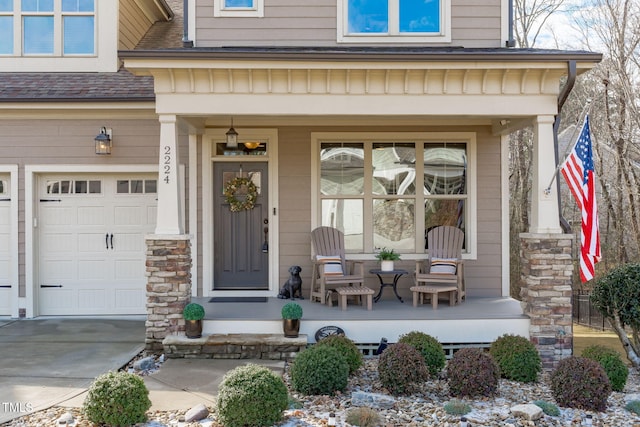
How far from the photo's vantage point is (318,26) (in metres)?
6.97

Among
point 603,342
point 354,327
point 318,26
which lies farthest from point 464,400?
point 318,26

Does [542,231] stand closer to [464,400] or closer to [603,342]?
[464,400]

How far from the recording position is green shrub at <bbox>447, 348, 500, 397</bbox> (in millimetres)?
4316

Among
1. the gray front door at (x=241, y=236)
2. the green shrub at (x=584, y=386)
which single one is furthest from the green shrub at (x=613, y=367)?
the gray front door at (x=241, y=236)

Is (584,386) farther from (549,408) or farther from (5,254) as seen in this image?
(5,254)

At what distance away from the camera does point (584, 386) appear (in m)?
4.16

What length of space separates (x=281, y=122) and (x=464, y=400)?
13.6 ft

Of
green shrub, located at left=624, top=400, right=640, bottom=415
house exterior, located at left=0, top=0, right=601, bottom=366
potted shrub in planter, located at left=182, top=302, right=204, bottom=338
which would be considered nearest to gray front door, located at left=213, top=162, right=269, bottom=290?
house exterior, located at left=0, top=0, right=601, bottom=366

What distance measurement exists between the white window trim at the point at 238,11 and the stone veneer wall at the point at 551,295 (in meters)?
4.27

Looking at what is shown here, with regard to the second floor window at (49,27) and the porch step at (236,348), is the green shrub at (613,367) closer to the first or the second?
the porch step at (236,348)

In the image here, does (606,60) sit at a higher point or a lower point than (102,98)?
higher

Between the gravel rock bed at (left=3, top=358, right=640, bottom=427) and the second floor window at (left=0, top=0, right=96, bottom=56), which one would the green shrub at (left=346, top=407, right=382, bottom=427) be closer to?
the gravel rock bed at (left=3, top=358, right=640, bottom=427)

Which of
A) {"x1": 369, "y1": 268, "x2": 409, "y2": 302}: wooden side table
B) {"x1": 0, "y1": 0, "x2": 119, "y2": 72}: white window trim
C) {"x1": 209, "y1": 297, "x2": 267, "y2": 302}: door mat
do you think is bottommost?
{"x1": 209, "y1": 297, "x2": 267, "y2": 302}: door mat

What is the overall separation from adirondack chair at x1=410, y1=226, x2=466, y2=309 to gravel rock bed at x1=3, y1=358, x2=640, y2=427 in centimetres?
183
